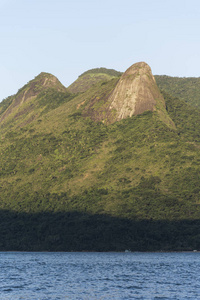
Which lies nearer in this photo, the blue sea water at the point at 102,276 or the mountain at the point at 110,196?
the blue sea water at the point at 102,276

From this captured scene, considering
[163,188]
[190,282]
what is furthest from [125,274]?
[163,188]

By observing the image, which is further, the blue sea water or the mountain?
the mountain

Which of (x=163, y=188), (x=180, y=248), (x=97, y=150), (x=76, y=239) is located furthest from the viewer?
(x=97, y=150)

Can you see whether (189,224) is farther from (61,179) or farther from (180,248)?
(61,179)

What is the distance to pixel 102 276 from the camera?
82562 mm

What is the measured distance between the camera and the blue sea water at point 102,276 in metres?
61.8

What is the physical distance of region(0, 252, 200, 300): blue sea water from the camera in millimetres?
61812

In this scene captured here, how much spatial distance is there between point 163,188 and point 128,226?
21.1 metres

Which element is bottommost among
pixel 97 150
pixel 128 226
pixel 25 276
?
pixel 25 276

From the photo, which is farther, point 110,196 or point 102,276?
point 110,196

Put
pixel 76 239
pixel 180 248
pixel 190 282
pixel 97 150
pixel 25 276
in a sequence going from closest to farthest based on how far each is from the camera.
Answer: pixel 190 282 → pixel 25 276 → pixel 180 248 → pixel 76 239 → pixel 97 150

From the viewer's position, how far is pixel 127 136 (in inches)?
7643

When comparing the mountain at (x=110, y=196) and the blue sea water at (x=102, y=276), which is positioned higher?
the mountain at (x=110, y=196)

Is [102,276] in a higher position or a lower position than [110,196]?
lower
